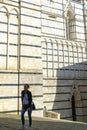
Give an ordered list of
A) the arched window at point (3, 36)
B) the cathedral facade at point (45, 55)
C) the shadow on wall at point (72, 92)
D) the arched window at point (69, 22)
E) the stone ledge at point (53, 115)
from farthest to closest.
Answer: the arched window at point (69, 22) < the shadow on wall at point (72, 92) < the stone ledge at point (53, 115) < the cathedral facade at point (45, 55) < the arched window at point (3, 36)

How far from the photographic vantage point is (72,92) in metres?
14.0

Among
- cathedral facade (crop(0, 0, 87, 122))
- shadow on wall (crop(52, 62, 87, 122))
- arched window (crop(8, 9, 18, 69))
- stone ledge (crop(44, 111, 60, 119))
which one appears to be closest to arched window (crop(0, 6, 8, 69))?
cathedral facade (crop(0, 0, 87, 122))

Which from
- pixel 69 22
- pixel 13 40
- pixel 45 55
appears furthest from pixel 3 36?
pixel 69 22

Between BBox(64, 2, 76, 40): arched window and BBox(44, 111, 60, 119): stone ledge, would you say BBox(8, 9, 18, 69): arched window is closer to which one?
BBox(44, 111, 60, 119): stone ledge

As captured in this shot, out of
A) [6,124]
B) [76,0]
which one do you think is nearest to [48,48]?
[76,0]

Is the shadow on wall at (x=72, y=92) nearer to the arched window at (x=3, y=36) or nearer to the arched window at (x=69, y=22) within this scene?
the arched window at (x=69, y=22)

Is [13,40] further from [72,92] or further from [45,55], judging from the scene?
[72,92]

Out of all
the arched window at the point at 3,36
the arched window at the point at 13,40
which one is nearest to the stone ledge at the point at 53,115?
the arched window at the point at 13,40

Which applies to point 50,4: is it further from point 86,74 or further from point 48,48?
point 86,74

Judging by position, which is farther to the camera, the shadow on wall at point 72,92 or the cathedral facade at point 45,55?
the shadow on wall at point 72,92

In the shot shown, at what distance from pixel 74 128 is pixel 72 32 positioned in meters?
9.43

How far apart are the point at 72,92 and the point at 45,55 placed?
8.72 feet

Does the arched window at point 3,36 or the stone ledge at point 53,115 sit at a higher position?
the arched window at point 3,36

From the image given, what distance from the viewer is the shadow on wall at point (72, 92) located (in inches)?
528
